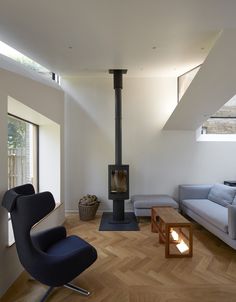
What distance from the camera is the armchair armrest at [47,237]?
89.7 inches

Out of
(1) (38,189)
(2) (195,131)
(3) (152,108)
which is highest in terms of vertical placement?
(3) (152,108)

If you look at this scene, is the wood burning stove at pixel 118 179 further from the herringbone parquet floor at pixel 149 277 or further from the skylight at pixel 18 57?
the skylight at pixel 18 57

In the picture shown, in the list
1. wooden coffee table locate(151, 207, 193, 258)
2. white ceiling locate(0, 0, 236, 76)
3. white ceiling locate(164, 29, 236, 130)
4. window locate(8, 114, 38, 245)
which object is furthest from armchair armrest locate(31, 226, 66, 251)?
white ceiling locate(164, 29, 236, 130)

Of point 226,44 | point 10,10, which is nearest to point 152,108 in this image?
point 226,44

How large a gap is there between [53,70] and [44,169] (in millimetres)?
1848

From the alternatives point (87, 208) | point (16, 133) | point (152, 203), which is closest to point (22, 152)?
point (16, 133)

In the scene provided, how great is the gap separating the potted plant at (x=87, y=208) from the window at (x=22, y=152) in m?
0.96

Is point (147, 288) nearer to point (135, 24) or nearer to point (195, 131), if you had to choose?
point (135, 24)

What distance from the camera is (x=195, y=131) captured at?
4.89m

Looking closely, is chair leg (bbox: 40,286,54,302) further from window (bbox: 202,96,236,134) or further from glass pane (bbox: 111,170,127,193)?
window (bbox: 202,96,236,134)

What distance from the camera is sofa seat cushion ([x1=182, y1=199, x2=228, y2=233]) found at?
3072 millimetres

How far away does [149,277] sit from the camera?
2.41 metres

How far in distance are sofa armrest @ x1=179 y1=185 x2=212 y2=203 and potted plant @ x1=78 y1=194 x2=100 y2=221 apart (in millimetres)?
1777

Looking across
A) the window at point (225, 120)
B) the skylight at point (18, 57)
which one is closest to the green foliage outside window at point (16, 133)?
the skylight at point (18, 57)
